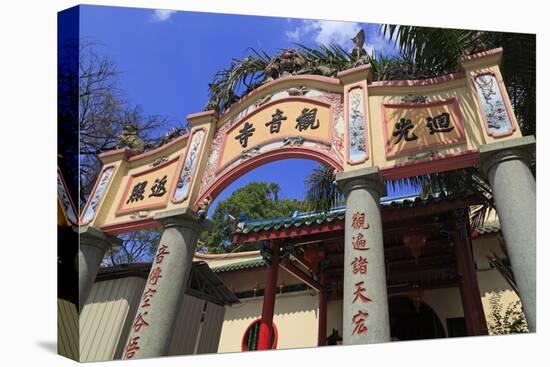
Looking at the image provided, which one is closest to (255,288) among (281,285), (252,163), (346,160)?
(281,285)

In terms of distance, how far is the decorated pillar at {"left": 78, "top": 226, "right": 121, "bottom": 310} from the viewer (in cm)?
447

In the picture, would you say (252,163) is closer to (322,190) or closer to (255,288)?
(322,190)

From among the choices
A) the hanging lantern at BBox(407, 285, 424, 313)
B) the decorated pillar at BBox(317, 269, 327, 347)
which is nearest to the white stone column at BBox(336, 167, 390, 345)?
the hanging lantern at BBox(407, 285, 424, 313)

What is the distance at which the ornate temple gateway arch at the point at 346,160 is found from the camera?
14.4ft

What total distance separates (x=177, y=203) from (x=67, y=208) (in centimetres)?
164

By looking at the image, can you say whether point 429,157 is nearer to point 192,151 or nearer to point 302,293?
point 192,151

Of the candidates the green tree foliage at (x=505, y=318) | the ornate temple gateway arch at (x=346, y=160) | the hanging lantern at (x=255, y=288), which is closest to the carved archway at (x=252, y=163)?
the ornate temple gateway arch at (x=346, y=160)

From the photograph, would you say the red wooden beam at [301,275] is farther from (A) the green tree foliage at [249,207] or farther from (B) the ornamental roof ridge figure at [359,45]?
(A) the green tree foliage at [249,207]

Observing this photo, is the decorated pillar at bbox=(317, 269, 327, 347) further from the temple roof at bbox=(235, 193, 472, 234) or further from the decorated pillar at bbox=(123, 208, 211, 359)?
the decorated pillar at bbox=(123, 208, 211, 359)

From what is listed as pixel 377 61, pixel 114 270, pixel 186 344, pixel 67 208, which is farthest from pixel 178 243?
pixel 377 61

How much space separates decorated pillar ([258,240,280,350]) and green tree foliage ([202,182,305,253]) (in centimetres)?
617

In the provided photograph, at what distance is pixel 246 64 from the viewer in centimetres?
625

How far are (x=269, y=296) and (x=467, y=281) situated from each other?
283cm

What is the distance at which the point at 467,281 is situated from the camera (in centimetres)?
601
